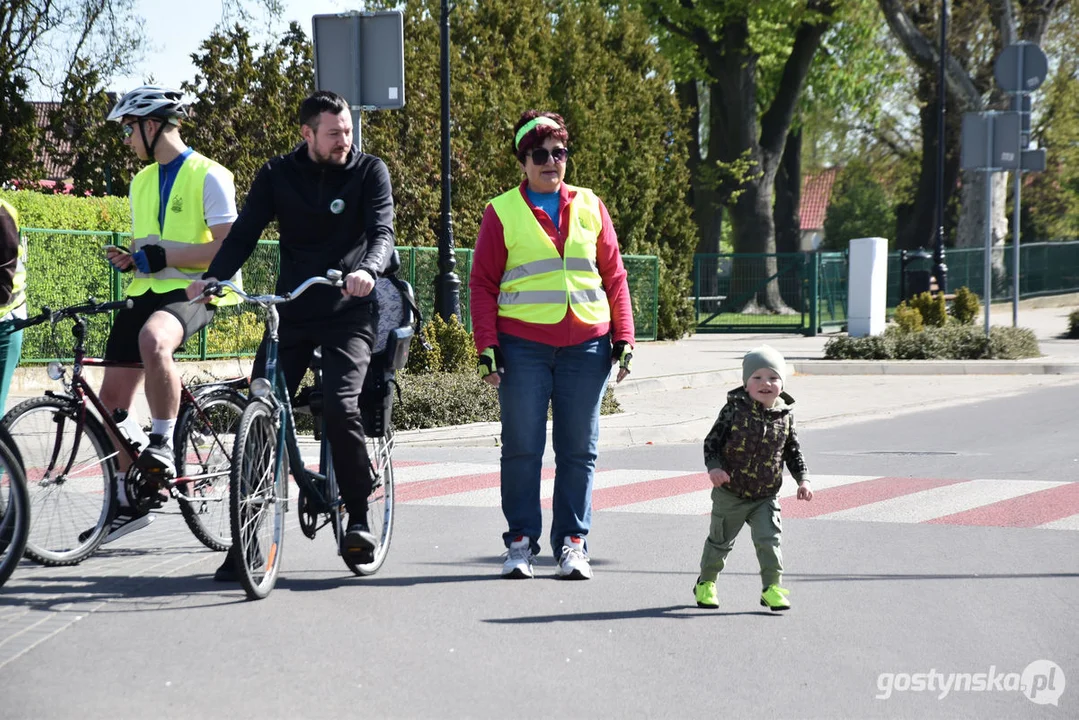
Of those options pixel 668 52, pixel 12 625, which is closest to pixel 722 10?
pixel 668 52

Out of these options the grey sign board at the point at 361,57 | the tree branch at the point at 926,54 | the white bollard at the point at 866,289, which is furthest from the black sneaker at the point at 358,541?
the tree branch at the point at 926,54

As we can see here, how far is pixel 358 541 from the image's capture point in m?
5.93

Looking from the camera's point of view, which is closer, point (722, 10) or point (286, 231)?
point (286, 231)

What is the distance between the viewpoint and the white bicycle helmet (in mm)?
6258

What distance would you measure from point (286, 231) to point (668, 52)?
1364 inches

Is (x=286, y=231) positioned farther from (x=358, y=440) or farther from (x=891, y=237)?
(x=891, y=237)

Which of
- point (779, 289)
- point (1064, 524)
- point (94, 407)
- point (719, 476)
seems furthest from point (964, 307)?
point (94, 407)

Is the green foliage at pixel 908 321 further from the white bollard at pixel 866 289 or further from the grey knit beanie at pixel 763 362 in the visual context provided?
the grey knit beanie at pixel 763 362

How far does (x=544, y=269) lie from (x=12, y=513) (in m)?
2.28

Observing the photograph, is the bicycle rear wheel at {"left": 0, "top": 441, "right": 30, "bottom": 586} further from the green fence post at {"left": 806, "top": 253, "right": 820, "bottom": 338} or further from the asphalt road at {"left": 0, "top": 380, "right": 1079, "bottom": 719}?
the green fence post at {"left": 806, "top": 253, "right": 820, "bottom": 338}

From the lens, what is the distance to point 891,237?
71938 mm

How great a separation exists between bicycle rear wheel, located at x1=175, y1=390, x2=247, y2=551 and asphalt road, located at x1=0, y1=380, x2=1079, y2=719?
279 mm

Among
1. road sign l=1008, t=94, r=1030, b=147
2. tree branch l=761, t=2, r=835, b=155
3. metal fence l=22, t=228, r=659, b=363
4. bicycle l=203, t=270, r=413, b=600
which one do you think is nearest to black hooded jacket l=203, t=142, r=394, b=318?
bicycle l=203, t=270, r=413, b=600

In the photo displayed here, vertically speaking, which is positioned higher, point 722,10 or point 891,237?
point 722,10
